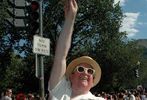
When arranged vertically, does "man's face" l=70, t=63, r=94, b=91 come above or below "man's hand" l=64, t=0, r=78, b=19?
below

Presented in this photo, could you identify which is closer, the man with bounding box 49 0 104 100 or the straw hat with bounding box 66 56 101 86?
the man with bounding box 49 0 104 100

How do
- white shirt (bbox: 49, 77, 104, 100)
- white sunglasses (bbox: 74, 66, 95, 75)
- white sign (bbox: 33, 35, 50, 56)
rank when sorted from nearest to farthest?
white shirt (bbox: 49, 77, 104, 100), white sunglasses (bbox: 74, 66, 95, 75), white sign (bbox: 33, 35, 50, 56)

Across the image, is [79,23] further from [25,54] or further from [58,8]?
[25,54]

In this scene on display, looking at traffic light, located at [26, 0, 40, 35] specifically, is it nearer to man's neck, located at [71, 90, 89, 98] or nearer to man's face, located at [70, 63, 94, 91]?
man's face, located at [70, 63, 94, 91]

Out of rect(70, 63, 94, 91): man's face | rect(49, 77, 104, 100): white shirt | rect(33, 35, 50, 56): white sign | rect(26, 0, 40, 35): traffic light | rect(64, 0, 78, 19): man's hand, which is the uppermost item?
rect(26, 0, 40, 35): traffic light

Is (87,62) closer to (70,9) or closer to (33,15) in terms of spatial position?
(70,9)

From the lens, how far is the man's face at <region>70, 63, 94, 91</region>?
13.4 feet

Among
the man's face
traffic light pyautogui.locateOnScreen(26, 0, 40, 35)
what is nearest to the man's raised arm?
the man's face

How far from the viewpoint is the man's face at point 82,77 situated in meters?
4.07

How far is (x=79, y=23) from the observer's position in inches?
2031

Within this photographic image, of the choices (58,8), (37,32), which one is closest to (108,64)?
(58,8)

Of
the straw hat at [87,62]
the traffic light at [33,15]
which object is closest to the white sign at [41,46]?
the traffic light at [33,15]

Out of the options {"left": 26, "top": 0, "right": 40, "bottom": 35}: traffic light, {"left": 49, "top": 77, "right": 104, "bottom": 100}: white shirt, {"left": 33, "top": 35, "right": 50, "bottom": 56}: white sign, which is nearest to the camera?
{"left": 49, "top": 77, "right": 104, "bottom": 100}: white shirt

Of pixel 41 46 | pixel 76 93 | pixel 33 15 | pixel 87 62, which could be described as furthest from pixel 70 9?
pixel 41 46
